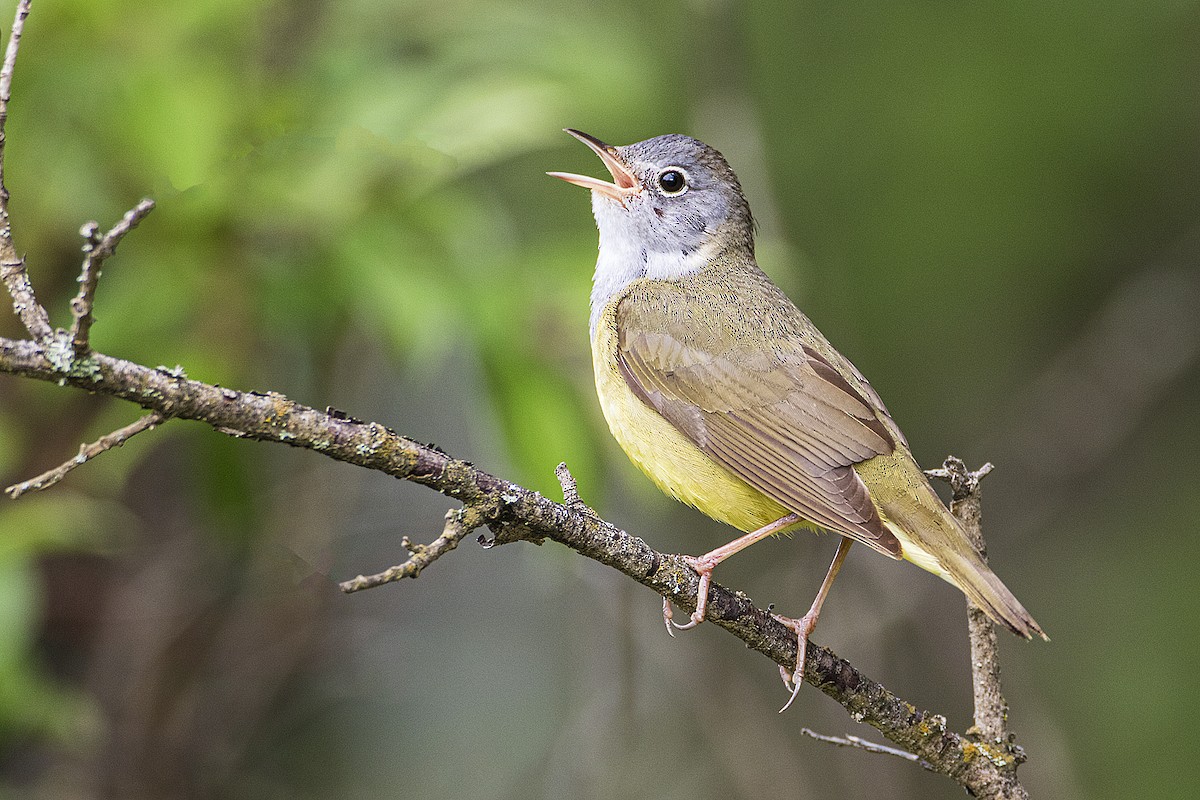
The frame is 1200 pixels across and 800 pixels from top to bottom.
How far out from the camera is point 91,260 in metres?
1.66

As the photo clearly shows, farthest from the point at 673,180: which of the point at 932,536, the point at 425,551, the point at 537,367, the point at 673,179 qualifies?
the point at 425,551

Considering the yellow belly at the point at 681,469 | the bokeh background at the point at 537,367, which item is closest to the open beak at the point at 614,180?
the bokeh background at the point at 537,367

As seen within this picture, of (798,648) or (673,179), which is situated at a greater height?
(673,179)

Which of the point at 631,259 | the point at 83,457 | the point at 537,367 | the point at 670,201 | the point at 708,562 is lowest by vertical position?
the point at 708,562

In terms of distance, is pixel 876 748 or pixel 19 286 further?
pixel 876 748

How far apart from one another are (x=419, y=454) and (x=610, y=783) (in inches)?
139

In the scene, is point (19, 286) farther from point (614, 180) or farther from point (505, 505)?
point (614, 180)

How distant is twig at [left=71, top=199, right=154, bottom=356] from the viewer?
1.64 metres

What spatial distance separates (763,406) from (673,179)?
108 cm

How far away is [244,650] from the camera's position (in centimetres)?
522

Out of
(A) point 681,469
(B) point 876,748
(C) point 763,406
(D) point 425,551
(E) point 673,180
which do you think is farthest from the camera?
(E) point 673,180

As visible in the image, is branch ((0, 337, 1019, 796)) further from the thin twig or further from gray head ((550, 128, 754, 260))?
gray head ((550, 128, 754, 260))

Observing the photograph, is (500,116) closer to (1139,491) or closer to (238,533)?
(238,533)

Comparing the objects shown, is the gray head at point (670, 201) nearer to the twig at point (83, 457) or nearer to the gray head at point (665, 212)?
the gray head at point (665, 212)
